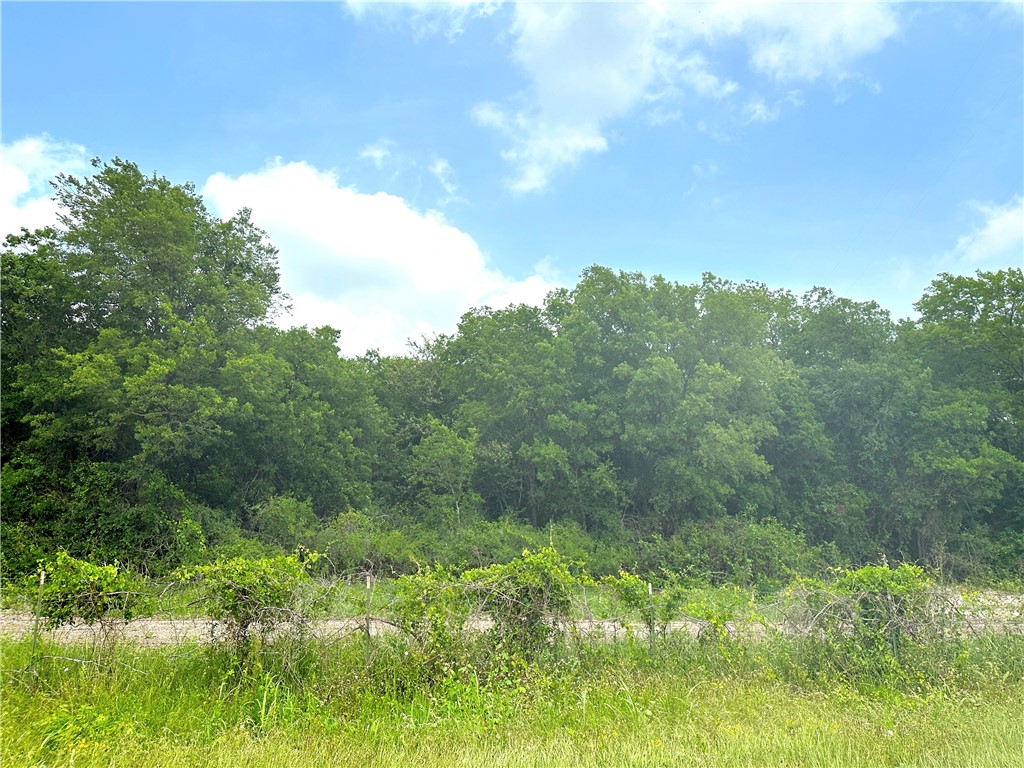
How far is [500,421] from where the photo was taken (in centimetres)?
2289

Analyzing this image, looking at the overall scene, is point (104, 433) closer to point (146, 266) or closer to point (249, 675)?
point (146, 266)

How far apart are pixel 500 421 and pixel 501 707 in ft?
58.3

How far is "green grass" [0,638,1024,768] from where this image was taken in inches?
167

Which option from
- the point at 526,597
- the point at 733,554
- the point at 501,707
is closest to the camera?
the point at 501,707

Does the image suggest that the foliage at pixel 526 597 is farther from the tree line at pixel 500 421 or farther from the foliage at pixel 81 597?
the tree line at pixel 500 421

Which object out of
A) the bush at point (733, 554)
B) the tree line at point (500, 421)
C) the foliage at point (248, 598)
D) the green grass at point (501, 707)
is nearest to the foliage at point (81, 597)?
the green grass at point (501, 707)

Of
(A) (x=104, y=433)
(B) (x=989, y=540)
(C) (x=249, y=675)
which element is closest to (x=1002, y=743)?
(C) (x=249, y=675)

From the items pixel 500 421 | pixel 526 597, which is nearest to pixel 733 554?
pixel 500 421

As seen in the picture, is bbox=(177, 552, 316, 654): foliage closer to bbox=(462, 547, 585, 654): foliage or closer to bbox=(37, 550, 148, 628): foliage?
bbox=(37, 550, 148, 628): foliage

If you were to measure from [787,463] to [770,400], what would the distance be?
12.2ft

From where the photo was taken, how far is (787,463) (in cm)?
2331

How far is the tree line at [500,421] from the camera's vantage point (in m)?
15.9

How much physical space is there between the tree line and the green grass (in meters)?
10.7

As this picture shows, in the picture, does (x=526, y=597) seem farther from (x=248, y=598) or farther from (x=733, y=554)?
(x=733, y=554)
